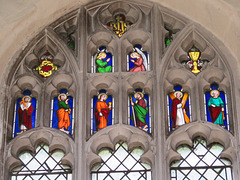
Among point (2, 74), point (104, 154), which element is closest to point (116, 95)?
point (104, 154)

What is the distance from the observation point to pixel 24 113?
437 inches

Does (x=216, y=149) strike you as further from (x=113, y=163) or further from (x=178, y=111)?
(x=113, y=163)

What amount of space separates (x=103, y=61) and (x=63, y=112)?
96 cm

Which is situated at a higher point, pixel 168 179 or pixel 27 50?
pixel 27 50

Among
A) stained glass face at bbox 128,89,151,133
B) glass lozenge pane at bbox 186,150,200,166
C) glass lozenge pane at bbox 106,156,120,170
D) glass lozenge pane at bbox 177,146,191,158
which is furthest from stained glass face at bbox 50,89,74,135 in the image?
glass lozenge pane at bbox 186,150,200,166

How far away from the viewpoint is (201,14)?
11438mm

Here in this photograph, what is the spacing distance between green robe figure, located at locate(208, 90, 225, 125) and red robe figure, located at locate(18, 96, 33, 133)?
2338 mm

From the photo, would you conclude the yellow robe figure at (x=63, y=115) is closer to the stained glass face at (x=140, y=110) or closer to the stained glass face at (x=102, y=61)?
the stained glass face at (x=102, y=61)

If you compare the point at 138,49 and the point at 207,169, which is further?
the point at 138,49

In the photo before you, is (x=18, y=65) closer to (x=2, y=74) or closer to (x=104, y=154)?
(x=2, y=74)

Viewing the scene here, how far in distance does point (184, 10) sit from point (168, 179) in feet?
8.40

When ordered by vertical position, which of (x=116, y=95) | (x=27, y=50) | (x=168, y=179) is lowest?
(x=168, y=179)

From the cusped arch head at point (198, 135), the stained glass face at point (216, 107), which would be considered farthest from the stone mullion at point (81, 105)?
the stained glass face at point (216, 107)

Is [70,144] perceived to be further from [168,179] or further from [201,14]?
[201,14]
